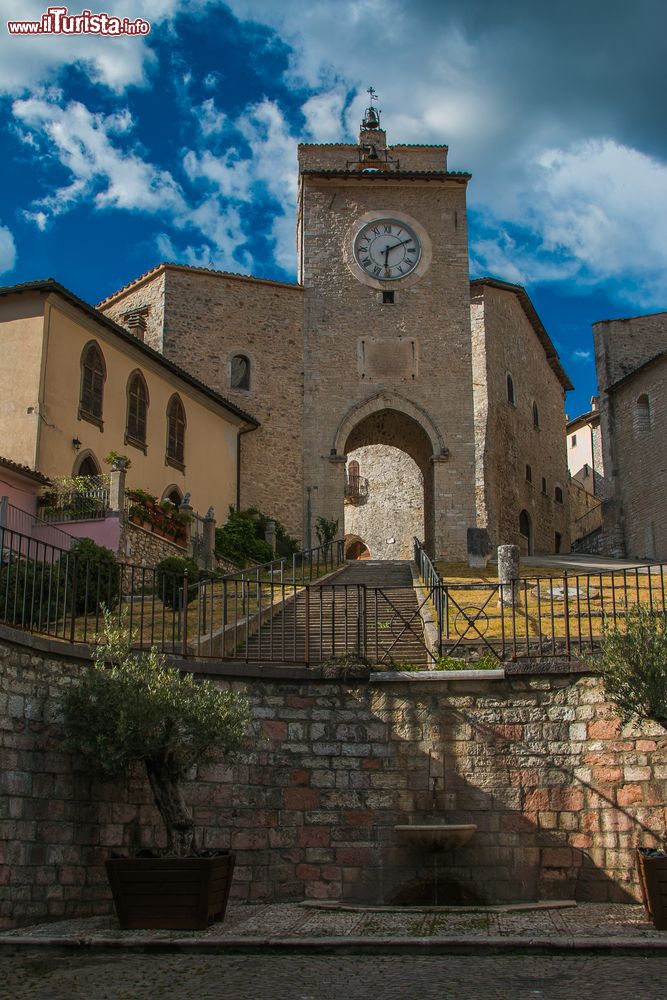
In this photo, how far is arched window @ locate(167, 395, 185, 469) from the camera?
91.8 feet

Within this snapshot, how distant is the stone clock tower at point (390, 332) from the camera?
32.5 metres

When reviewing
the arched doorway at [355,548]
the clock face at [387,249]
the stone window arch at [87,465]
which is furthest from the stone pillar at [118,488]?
the arched doorway at [355,548]

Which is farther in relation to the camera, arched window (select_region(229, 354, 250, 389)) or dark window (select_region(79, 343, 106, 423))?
arched window (select_region(229, 354, 250, 389))

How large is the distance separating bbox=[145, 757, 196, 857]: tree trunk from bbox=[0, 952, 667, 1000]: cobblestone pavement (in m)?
1.55

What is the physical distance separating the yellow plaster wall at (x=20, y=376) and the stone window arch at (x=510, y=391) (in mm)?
20087

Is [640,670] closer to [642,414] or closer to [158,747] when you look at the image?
[158,747]

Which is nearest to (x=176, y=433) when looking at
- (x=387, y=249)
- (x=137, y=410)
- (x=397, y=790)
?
(x=137, y=410)

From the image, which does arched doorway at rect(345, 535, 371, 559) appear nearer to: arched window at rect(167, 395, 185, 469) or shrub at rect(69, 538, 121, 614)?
arched window at rect(167, 395, 185, 469)

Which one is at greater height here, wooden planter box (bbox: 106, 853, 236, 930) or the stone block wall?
the stone block wall

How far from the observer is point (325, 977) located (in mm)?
8125

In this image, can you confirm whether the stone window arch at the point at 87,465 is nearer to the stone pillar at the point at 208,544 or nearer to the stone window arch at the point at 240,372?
the stone pillar at the point at 208,544

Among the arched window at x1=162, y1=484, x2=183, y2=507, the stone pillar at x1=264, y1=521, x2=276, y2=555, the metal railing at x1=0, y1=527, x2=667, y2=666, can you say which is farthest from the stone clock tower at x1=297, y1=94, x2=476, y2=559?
the metal railing at x1=0, y1=527, x2=667, y2=666

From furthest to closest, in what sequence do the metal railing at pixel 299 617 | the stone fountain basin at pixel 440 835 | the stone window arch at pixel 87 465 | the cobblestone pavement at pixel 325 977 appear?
the stone window arch at pixel 87 465
the metal railing at pixel 299 617
the stone fountain basin at pixel 440 835
the cobblestone pavement at pixel 325 977

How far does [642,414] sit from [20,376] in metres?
20.7
